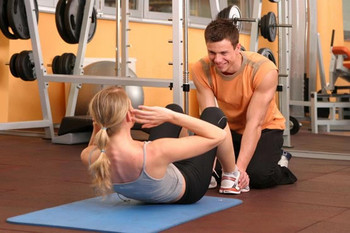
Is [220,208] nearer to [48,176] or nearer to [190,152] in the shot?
[190,152]

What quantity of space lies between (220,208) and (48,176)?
1.20 meters

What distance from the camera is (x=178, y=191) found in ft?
8.33

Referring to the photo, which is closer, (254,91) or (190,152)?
(190,152)

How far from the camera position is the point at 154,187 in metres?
2.45

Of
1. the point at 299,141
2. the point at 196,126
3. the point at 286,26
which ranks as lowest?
the point at 299,141

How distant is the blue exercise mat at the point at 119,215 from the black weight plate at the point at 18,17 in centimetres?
268

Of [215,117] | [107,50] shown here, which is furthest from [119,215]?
[107,50]

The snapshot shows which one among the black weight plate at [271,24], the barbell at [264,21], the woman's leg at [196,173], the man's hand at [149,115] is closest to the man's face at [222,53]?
the woman's leg at [196,173]

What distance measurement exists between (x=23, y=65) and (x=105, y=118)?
3232 mm

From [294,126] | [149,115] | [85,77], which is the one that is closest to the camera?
[149,115]

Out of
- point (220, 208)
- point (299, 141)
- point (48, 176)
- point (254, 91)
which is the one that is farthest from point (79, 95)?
point (220, 208)

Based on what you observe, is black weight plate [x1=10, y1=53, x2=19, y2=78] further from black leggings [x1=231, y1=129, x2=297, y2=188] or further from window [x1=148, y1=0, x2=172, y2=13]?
black leggings [x1=231, y1=129, x2=297, y2=188]

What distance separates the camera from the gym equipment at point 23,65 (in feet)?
17.5

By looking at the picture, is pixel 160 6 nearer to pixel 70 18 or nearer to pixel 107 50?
pixel 107 50
